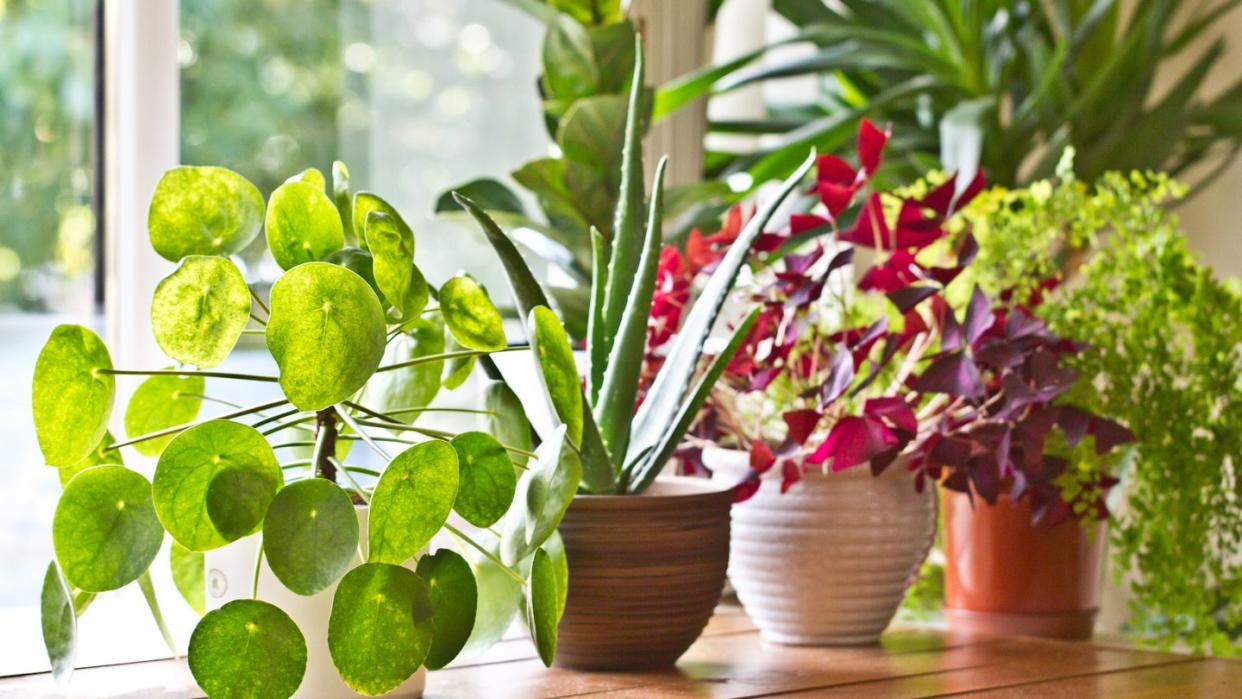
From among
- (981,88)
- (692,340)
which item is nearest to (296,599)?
(692,340)

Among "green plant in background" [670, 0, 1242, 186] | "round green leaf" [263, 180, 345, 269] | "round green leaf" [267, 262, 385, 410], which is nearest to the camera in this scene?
"round green leaf" [267, 262, 385, 410]

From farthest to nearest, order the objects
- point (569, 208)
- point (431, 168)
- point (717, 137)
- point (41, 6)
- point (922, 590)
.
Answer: point (717, 137)
point (431, 168)
point (41, 6)
point (569, 208)
point (922, 590)

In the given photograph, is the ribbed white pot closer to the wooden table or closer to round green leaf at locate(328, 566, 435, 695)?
the wooden table

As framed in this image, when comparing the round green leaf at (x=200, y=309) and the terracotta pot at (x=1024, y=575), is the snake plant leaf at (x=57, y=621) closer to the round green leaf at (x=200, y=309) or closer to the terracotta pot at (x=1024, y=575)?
the round green leaf at (x=200, y=309)

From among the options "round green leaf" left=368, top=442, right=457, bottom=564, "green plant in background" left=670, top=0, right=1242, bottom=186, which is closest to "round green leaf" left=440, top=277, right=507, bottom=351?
"round green leaf" left=368, top=442, right=457, bottom=564

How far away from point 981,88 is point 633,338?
1.08 meters

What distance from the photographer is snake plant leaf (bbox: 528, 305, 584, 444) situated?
2.10 ft

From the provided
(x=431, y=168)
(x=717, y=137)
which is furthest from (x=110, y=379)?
(x=717, y=137)

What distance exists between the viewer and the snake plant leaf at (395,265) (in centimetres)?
63

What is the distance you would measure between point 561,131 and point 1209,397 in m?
0.62

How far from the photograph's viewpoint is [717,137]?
2.06 metres

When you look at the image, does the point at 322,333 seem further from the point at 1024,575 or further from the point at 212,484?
the point at 1024,575

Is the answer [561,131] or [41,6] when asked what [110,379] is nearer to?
[561,131]

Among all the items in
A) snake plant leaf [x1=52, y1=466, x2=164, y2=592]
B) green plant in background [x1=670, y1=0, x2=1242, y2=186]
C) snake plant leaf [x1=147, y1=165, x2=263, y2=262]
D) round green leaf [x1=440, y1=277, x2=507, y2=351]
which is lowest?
snake plant leaf [x1=52, y1=466, x2=164, y2=592]
